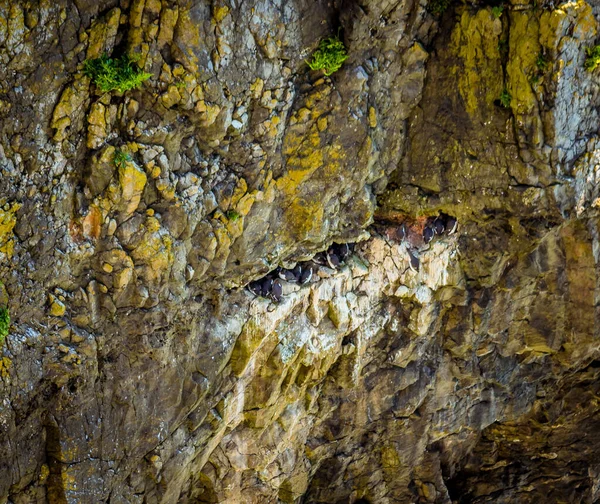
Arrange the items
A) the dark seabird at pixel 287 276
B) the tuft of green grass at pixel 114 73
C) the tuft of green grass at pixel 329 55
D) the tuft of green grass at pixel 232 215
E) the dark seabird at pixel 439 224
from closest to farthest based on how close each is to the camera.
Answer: the tuft of green grass at pixel 114 73, the tuft of green grass at pixel 329 55, the tuft of green grass at pixel 232 215, the dark seabird at pixel 287 276, the dark seabird at pixel 439 224

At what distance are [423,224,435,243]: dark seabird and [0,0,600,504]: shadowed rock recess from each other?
0.28ft

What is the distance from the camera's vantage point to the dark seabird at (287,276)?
10.8 metres

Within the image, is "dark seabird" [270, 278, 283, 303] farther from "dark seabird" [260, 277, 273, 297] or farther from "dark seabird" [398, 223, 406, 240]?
"dark seabird" [398, 223, 406, 240]

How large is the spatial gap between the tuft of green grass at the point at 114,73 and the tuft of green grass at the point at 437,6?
15.7 ft

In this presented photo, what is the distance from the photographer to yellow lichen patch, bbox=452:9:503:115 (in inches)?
396

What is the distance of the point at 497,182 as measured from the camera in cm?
1095

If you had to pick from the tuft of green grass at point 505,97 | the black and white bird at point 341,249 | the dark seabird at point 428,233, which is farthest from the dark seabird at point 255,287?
the tuft of green grass at point 505,97

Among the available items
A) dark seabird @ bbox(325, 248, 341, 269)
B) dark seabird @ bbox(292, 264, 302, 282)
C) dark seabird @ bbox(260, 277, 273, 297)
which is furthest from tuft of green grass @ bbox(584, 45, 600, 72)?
dark seabird @ bbox(260, 277, 273, 297)

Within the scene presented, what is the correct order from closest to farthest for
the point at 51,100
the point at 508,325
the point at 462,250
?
the point at 51,100 < the point at 462,250 < the point at 508,325

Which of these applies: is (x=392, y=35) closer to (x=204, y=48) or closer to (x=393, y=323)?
(x=204, y=48)

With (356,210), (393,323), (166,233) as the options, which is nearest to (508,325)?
(393,323)

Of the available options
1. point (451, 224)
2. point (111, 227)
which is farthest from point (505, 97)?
point (111, 227)

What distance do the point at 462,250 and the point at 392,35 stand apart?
438 cm

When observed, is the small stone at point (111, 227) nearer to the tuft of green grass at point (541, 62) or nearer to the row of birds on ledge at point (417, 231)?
the row of birds on ledge at point (417, 231)
